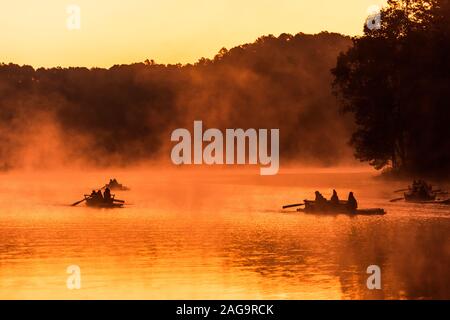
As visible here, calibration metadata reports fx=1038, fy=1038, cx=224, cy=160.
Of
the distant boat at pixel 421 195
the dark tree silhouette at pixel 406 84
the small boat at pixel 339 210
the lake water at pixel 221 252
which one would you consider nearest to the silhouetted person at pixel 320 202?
the small boat at pixel 339 210

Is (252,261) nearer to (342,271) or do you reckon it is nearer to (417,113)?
(342,271)

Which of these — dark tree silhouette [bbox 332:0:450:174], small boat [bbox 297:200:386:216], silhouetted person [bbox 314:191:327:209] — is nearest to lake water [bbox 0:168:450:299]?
small boat [bbox 297:200:386:216]

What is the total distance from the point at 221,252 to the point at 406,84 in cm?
6457

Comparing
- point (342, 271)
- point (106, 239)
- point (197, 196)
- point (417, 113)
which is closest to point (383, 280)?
point (342, 271)

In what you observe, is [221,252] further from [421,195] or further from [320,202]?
[421,195]

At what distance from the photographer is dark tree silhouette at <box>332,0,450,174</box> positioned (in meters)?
102

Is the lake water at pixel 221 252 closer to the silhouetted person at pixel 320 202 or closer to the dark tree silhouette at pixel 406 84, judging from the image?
the silhouetted person at pixel 320 202

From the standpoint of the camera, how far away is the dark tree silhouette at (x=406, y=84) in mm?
101750

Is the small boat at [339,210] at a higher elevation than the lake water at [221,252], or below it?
higher

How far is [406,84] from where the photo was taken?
10669 cm

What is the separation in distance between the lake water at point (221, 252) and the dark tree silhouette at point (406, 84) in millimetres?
23312

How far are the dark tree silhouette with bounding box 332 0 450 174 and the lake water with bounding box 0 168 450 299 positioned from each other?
2331 centimetres

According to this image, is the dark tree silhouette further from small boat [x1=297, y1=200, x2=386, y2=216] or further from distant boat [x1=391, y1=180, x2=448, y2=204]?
small boat [x1=297, y1=200, x2=386, y2=216]
